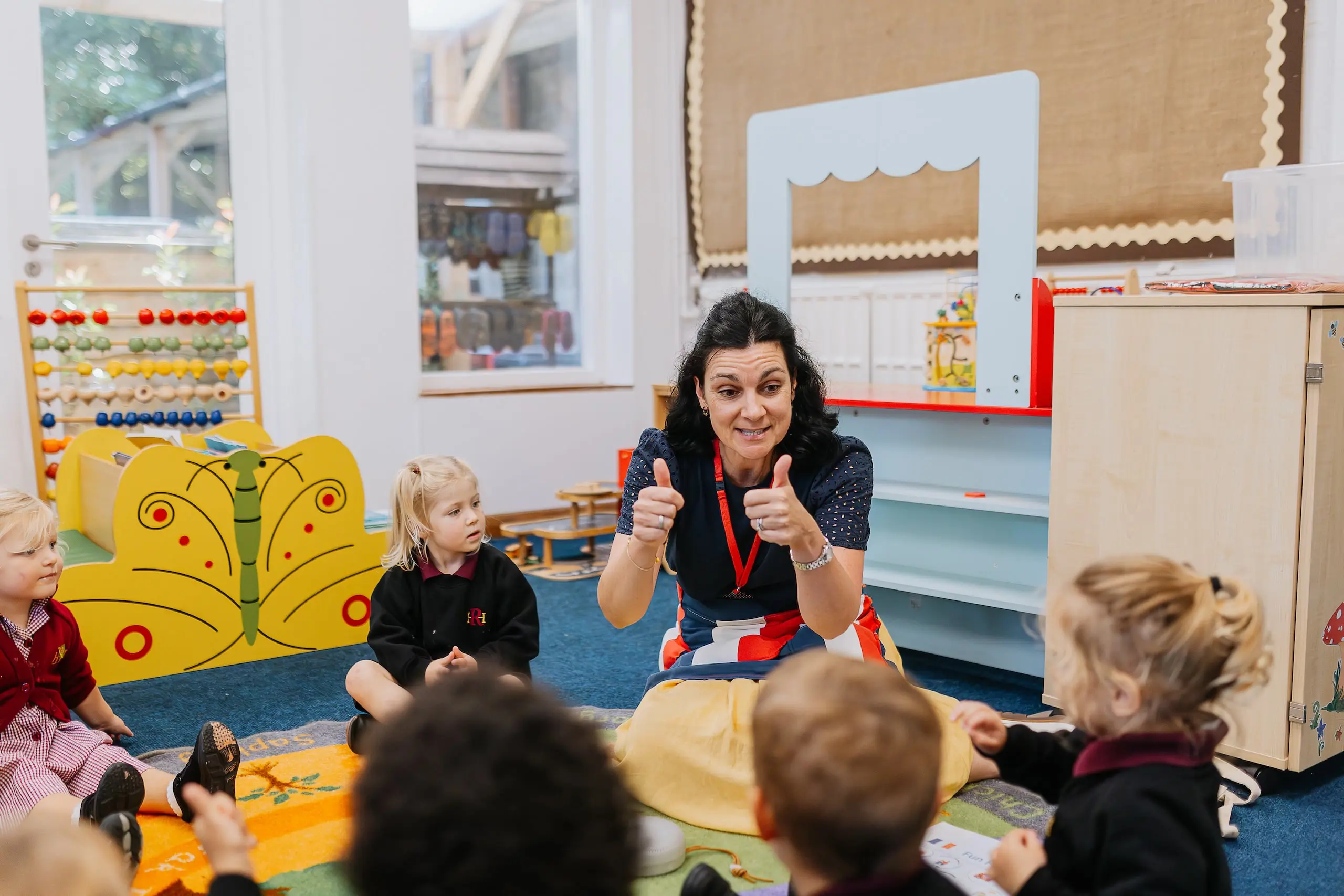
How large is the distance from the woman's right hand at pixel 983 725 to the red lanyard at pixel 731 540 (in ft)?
2.51

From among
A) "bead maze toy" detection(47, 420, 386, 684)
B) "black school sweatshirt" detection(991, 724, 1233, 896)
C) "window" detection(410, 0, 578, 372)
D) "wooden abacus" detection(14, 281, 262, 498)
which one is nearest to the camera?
"black school sweatshirt" detection(991, 724, 1233, 896)

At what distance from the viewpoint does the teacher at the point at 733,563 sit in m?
1.85

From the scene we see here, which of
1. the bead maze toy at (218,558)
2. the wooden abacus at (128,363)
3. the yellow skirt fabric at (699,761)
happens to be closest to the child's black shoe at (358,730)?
the yellow skirt fabric at (699,761)

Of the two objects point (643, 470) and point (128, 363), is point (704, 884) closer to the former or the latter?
point (643, 470)

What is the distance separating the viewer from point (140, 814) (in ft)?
6.31

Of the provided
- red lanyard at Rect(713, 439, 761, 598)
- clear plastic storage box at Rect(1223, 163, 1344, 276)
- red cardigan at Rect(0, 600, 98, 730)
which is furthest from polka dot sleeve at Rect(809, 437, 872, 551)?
red cardigan at Rect(0, 600, 98, 730)

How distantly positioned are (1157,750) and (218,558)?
2.22 metres

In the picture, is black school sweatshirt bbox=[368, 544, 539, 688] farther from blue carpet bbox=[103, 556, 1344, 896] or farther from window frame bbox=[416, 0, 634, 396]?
window frame bbox=[416, 0, 634, 396]

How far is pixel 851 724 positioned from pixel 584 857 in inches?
8.9

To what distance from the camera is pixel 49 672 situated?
2.01 m

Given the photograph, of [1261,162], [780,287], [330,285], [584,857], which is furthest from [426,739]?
[330,285]

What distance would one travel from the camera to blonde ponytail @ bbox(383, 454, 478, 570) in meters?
2.20

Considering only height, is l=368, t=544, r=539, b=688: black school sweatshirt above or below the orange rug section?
above

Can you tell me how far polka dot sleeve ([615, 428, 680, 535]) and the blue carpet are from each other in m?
0.60
